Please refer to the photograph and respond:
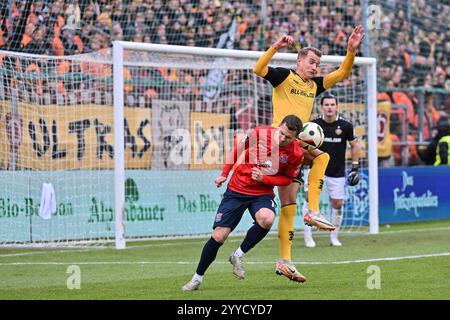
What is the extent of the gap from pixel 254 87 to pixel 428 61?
761 centimetres

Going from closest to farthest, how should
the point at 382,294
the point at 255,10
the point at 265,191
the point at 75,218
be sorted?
the point at 382,294 < the point at 265,191 < the point at 75,218 < the point at 255,10

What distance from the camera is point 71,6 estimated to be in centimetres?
1862

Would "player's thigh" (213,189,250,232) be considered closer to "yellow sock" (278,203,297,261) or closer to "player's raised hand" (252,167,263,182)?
"player's raised hand" (252,167,263,182)

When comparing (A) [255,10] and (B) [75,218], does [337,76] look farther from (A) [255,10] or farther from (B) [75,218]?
(A) [255,10]

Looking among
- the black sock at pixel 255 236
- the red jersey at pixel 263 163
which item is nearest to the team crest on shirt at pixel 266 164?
the red jersey at pixel 263 163

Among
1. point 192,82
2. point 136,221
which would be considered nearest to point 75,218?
point 136,221

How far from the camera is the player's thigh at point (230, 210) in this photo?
1027 cm

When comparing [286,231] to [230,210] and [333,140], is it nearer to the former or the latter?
[230,210]

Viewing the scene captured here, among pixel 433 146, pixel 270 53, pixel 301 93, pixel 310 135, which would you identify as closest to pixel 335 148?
pixel 301 93

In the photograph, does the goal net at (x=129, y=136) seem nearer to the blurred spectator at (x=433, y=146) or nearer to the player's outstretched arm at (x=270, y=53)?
the blurred spectator at (x=433, y=146)

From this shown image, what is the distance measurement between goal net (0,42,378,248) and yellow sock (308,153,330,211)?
170 inches

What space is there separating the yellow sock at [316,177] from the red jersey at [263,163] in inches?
63.3

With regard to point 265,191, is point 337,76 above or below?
above

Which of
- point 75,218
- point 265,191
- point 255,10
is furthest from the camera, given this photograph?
point 255,10
